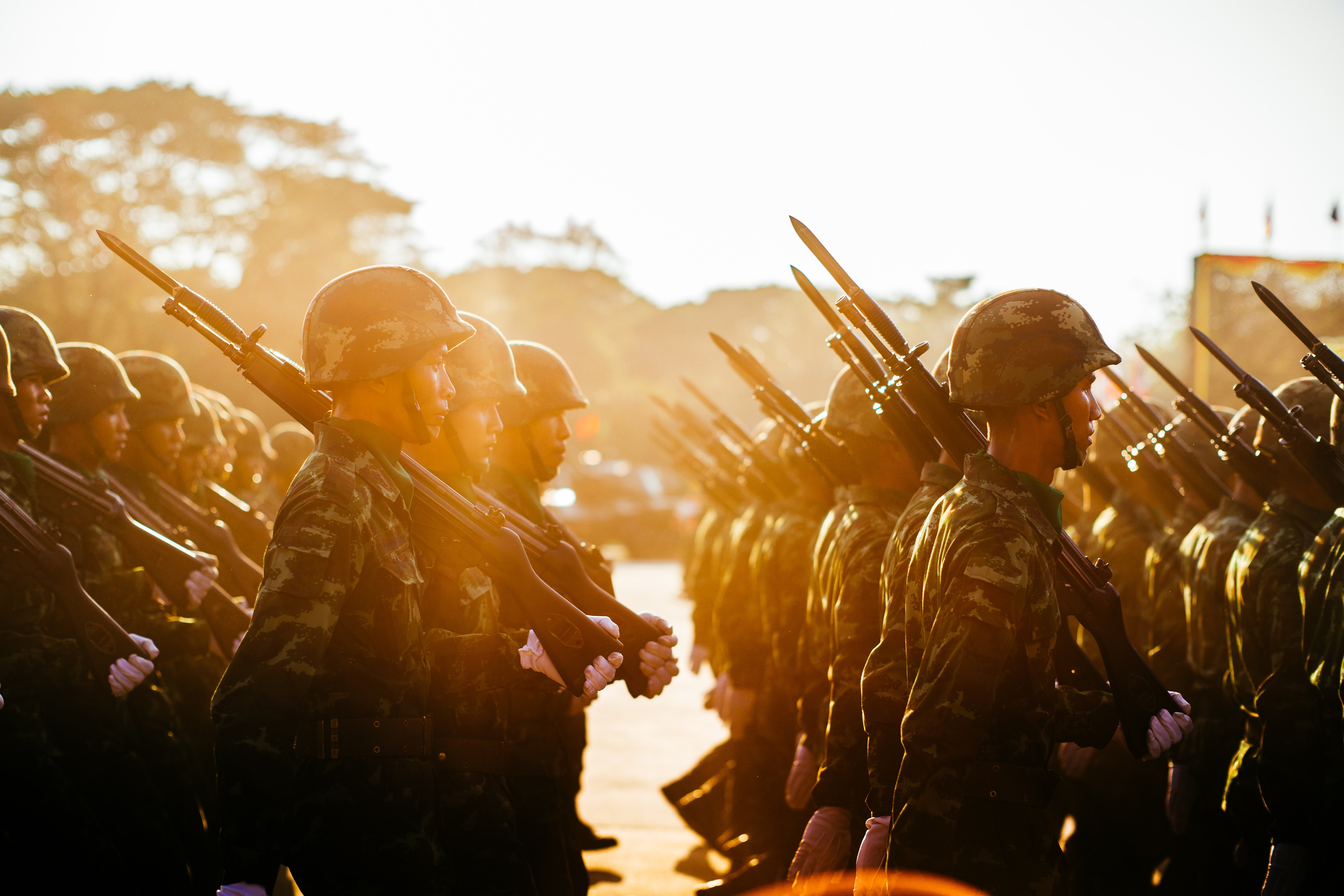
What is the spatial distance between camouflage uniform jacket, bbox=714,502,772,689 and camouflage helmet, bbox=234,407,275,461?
3.86 metres

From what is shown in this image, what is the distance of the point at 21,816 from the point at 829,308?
377 cm

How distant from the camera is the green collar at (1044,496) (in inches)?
125

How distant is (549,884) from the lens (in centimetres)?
409

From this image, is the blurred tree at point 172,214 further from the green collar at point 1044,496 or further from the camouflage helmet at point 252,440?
the green collar at point 1044,496

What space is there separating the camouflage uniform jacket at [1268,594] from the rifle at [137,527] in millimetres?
4683

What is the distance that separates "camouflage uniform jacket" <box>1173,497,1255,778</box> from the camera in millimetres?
5133

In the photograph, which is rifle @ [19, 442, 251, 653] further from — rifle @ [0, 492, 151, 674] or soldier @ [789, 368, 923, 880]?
soldier @ [789, 368, 923, 880]

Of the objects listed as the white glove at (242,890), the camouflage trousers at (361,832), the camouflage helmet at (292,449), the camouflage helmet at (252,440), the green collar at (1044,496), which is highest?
the camouflage helmet at (252,440)

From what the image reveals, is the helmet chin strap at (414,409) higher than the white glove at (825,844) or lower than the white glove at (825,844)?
higher

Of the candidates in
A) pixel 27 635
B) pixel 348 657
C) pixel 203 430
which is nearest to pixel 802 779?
pixel 348 657

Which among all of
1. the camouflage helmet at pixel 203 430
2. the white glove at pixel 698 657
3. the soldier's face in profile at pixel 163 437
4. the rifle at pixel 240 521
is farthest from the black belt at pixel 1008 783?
the white glove at pixel 698 657

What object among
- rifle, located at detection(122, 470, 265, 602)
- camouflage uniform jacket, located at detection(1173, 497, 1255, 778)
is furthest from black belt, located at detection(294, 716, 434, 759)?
camouflage uniform jacket, located at detection(1173, 497, 1255, 778)

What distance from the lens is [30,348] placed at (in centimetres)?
492

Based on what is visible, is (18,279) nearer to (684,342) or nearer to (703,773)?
(703,773)
